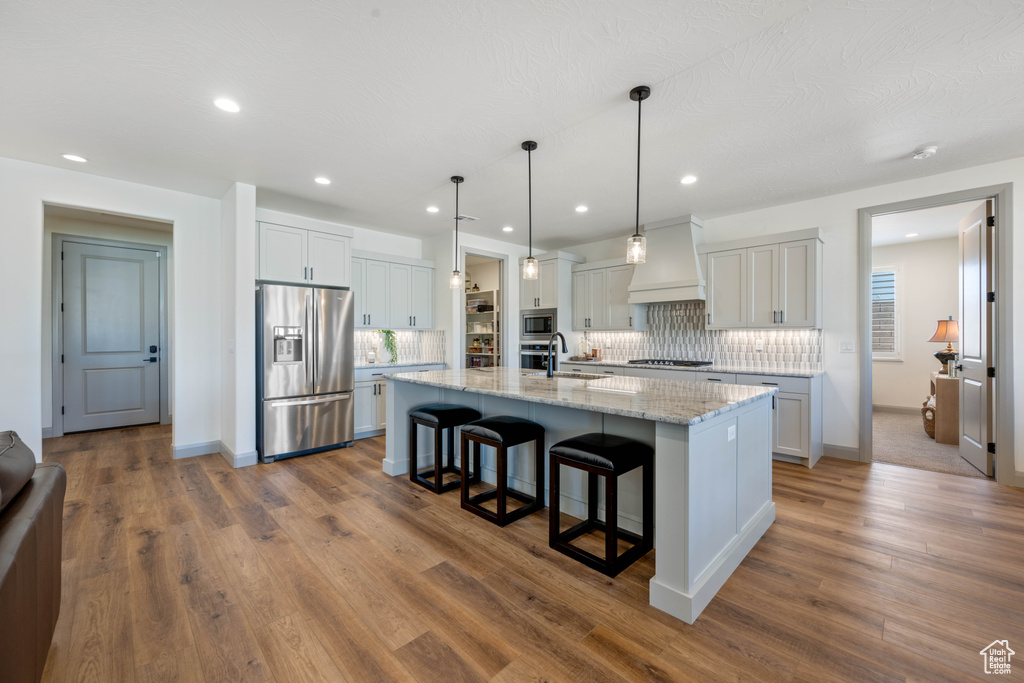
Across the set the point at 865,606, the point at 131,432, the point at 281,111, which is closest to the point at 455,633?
the point at 865,606

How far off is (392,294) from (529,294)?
2012 mm

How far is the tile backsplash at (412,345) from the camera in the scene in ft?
18.6

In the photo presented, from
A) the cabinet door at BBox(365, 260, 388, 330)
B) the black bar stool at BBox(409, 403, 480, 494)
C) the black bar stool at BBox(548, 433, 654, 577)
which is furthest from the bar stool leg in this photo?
A: the cabinet door at BBox(365, 260, 388, 330)

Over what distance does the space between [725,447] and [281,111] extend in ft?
10.7

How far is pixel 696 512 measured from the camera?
6.18 feet

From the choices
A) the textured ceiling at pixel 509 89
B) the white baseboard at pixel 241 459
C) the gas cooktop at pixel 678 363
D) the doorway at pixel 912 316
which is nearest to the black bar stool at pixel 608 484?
the textured ceiling at pixel 509 89

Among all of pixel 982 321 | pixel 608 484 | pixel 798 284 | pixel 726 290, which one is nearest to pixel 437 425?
pixel 608 484

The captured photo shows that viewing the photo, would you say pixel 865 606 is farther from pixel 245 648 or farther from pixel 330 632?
pixel 245 648

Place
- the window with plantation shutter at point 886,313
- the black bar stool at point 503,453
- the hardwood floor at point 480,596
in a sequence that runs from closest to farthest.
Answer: the hardwood floor at point 480,596 → the black bar stool at point 503,453 → the window with plantation shutter at point 886,313

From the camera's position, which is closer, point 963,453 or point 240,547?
point 240,547

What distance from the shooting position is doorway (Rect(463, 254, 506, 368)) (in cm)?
662

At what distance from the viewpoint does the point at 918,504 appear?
10.0ft

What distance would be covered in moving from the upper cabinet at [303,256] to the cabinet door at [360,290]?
27 cm

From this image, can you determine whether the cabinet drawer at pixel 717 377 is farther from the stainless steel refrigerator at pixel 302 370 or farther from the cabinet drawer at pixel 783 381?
the stainless steel refrigerator at pixel 302 370
